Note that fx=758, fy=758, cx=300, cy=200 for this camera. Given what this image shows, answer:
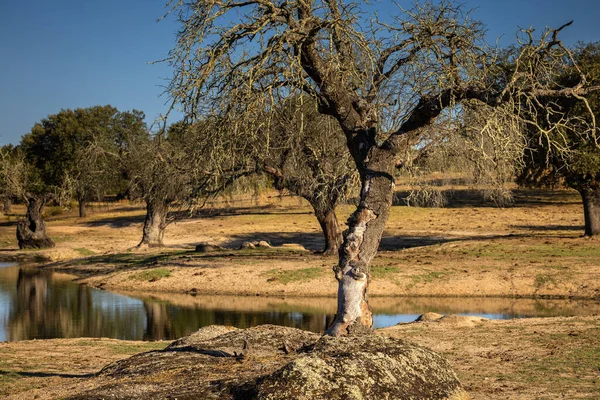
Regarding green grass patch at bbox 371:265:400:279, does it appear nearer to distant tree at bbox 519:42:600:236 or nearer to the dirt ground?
the dirt ground

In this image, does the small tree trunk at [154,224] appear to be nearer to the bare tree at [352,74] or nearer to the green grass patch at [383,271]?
the green grass patch at [383,271]

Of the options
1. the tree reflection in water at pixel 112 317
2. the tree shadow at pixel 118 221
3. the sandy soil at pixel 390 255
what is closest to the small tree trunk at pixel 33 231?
the sandy soil at pixel 390 255

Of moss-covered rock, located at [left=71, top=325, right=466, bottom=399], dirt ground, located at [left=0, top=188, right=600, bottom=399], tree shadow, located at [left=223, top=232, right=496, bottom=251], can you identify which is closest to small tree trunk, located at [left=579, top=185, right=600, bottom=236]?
dirt ground, located at [left=0, top=188, right=600, bottom=399]

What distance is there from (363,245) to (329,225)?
737 inches

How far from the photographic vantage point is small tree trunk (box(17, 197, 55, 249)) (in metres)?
39.8

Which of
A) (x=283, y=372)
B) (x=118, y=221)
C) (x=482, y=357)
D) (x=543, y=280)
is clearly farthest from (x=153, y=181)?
(x=283, y=372)

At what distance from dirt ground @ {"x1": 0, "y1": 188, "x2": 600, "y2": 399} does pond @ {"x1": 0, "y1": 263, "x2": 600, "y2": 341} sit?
89cm

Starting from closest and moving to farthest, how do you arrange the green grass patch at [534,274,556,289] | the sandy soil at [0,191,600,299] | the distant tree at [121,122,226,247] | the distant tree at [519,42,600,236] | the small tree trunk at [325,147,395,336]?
1. the small tree trunk at [325,147,395,336]
2. the green grass patch at [534,274,556,289]
3. the sandy soil at [0,191,600,299]
4. the distant tree at [519,42,600,236]
5. the distant tree at [121,122,226,247]

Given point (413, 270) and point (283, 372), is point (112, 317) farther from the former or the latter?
point (283, 372)

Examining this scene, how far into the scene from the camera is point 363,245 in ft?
36.2

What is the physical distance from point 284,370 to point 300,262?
21638mm

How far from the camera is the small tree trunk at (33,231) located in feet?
131

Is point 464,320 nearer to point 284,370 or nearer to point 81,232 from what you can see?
point 284,370

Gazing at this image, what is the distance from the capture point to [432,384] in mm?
7770
